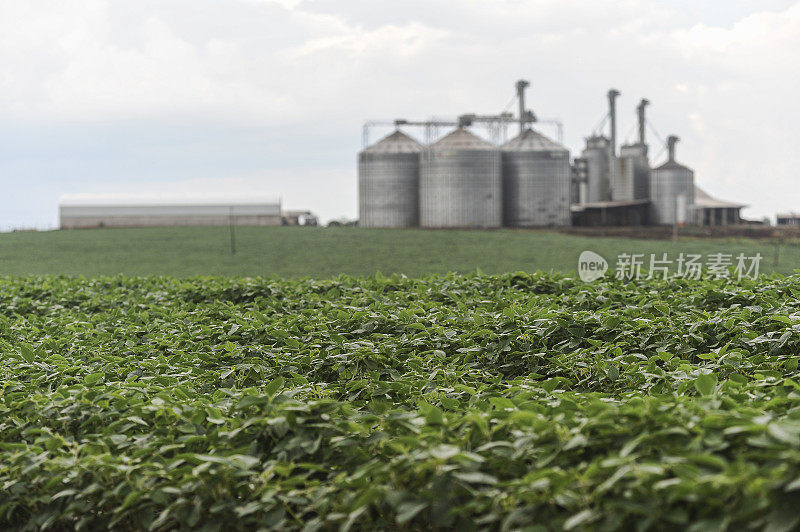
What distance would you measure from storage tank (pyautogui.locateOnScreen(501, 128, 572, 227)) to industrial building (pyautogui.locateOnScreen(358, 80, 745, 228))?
52mm

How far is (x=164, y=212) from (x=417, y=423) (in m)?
42.2

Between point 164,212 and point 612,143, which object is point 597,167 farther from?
point 164,212

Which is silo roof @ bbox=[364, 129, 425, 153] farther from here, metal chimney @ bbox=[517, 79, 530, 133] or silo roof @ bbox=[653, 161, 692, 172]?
silo roof @ bbox=[653, 161, 692, 172]

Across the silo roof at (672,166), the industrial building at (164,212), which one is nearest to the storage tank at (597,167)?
the silo roof at (672,166)

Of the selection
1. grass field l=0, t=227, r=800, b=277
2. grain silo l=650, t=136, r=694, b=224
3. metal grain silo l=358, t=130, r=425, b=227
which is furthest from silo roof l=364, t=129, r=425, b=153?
grain silo l=650, t=136, r=694, b=224

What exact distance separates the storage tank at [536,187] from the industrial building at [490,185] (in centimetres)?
5

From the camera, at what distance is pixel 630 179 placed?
145ft

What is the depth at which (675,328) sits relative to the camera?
207 inches

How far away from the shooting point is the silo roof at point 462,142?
122 ft

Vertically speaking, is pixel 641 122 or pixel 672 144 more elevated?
pixel 641 122

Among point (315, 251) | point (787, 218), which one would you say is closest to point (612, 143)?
point (787, 218)

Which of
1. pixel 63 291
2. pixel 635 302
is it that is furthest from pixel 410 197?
pixel 635 302

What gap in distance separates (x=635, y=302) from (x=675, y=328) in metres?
1.25

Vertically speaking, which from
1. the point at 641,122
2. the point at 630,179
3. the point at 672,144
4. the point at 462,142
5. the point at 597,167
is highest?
the point at 641,122
